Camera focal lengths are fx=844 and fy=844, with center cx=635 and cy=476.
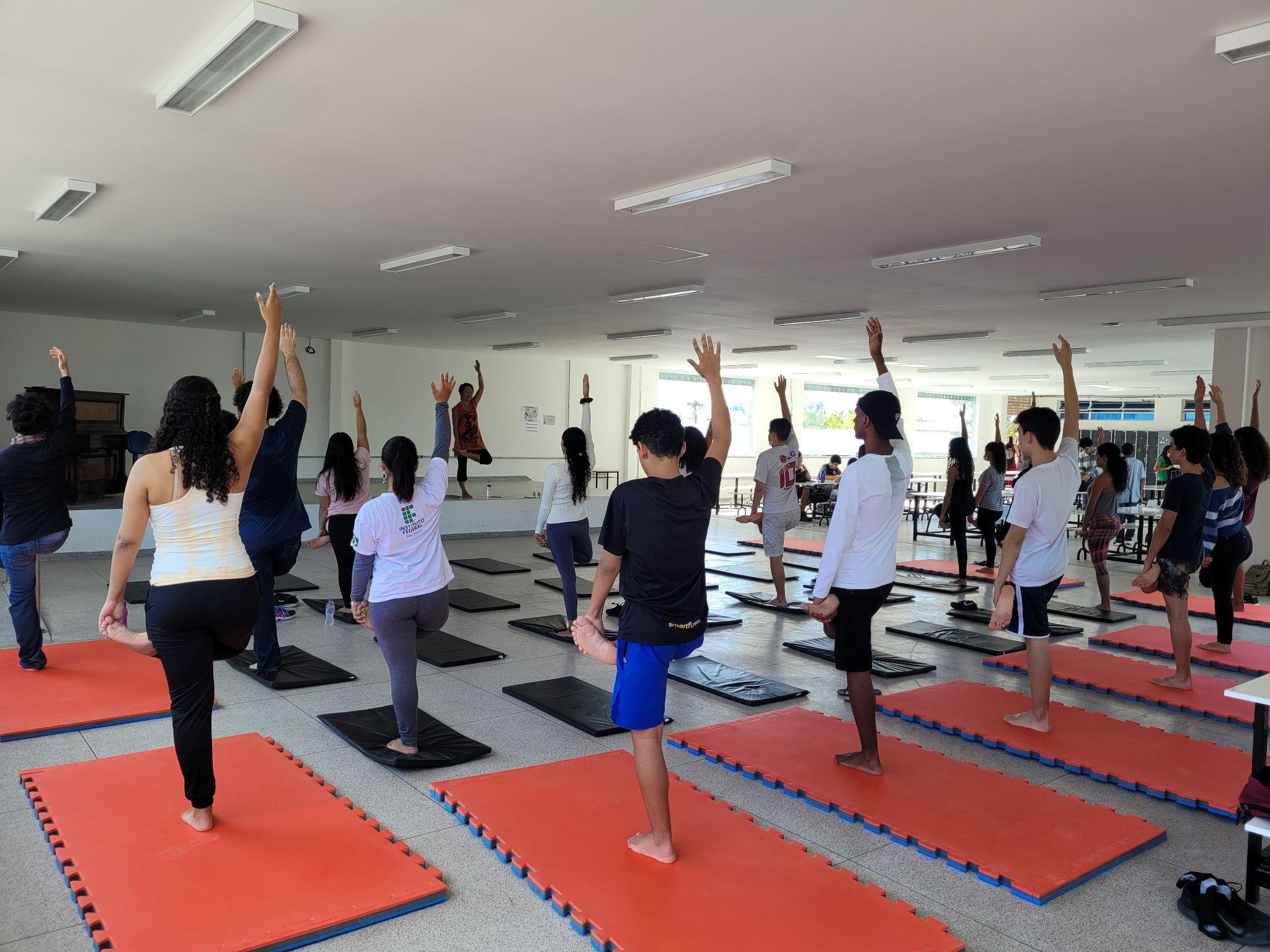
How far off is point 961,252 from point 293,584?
6652 millimetres

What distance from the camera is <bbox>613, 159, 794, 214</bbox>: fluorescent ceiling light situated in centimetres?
475

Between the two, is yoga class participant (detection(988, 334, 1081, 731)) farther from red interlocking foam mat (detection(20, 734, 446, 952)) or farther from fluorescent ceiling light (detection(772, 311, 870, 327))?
fluorescent ceiling light (detection(772, 311, 870, 327))

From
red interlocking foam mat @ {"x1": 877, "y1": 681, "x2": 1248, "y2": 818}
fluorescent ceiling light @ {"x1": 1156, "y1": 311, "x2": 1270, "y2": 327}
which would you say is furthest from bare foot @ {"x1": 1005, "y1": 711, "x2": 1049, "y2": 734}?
fluorescent ceiling light @ {"x1": 1156, "y1": 311, "x2": 1270, "y2": 327}

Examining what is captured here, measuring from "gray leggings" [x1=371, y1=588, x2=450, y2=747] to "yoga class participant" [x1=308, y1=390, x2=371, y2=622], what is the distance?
6.95ft

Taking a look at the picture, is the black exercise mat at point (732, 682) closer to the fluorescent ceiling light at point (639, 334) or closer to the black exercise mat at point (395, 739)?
the black exercise mat at point (395, 739)

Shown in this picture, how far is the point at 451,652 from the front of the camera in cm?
584

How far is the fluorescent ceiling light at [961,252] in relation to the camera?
20.8 feet

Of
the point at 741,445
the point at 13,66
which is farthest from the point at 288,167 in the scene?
the point at 741,445

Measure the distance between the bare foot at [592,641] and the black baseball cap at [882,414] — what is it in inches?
69.2

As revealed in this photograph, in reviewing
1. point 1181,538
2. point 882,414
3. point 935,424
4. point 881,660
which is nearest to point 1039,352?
point 1181,538

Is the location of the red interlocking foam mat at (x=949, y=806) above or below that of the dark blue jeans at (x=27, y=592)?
below

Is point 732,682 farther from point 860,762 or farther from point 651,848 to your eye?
point 651,848

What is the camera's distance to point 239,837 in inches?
123

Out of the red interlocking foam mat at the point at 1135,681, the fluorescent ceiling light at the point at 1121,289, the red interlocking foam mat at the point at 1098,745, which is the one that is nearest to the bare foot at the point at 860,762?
the red interlocking foam mat at the point at 1098,745
